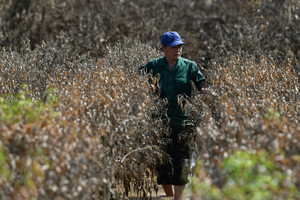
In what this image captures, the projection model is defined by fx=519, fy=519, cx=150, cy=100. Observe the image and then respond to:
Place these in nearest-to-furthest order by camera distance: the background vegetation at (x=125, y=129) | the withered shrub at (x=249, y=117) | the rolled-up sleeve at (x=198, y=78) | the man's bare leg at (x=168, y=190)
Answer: the background vegetation at (x=125, y=129)
the withered shrub at (x=249, y=117)
the rolled-up sleeve at (x=198, y=78)
the man's bare leg at (x=168, y=190)

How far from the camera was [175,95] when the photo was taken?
6.09m

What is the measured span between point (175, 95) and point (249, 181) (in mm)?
2902

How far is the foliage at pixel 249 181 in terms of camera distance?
3061 mm

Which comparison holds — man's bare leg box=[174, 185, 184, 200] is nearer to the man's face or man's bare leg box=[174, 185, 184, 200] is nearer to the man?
the man

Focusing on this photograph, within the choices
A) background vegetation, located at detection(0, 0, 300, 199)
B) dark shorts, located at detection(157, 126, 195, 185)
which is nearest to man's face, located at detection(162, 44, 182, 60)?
background vegetation, located at detection(0, 0, 300, 199)

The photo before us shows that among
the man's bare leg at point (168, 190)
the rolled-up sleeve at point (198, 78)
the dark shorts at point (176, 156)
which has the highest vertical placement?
the rolled-up sleeve at point (198, 78)

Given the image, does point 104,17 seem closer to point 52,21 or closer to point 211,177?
point 52,21

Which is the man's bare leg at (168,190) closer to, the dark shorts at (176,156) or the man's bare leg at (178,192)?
the dark shorts at (176,156)

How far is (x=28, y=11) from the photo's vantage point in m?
12.3

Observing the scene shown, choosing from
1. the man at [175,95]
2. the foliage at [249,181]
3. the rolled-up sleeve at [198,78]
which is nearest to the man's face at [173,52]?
the man at [175,95]

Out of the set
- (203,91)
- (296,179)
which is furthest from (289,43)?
(296,179)

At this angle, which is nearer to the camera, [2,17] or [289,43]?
[289,43]

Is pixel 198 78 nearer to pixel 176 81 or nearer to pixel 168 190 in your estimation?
pixel 176 81

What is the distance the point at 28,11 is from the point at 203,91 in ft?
24.5
